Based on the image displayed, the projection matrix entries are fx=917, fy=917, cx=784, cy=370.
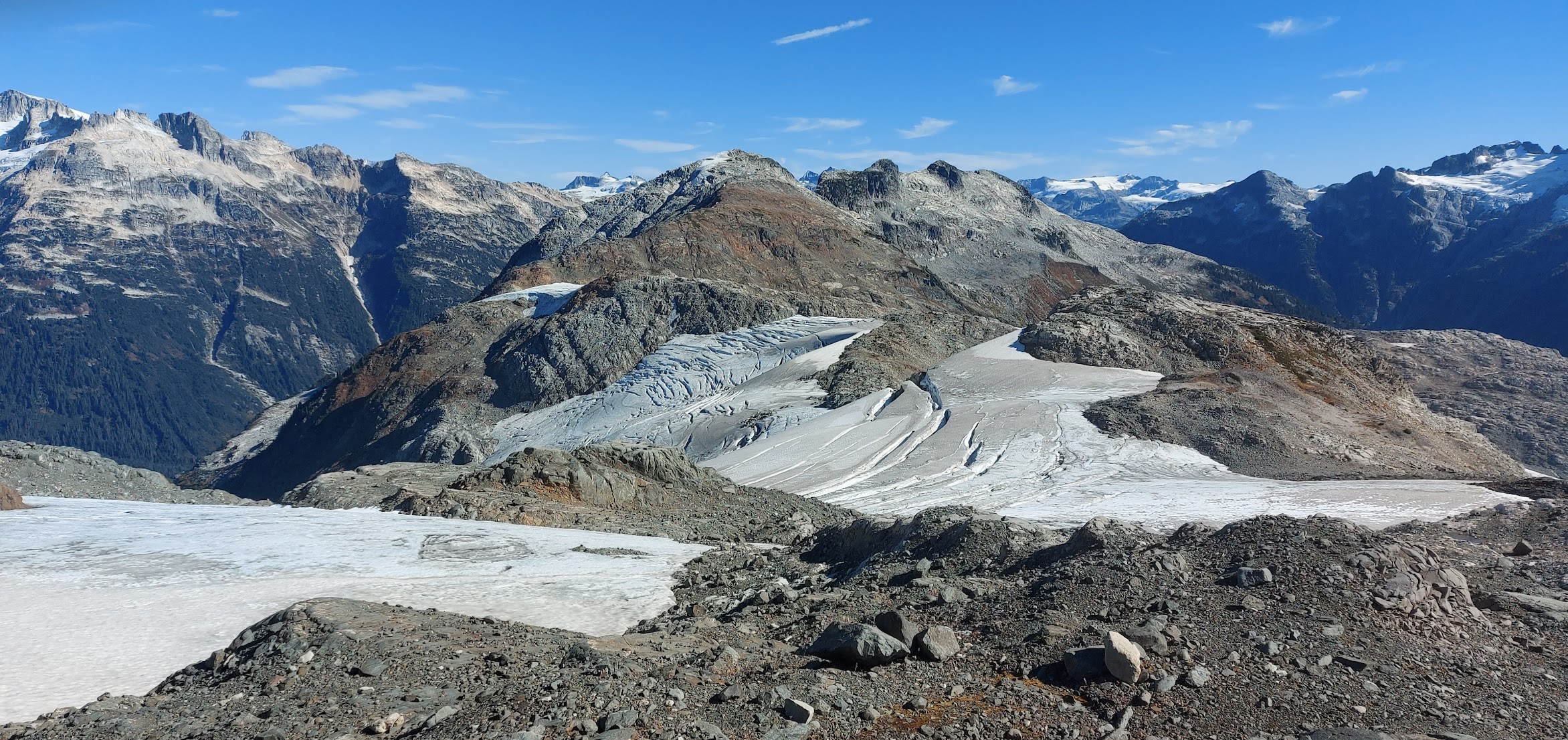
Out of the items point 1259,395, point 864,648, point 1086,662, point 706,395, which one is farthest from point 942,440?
point 1086,662

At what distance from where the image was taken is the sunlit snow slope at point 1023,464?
2391 cm

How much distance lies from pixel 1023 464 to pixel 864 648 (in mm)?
23573

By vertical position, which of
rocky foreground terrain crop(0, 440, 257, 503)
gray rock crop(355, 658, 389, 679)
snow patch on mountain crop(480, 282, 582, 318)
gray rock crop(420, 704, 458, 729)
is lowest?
gray rock crop(420, 704, 458, 729)

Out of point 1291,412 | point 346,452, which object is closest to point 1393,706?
point 1291,412

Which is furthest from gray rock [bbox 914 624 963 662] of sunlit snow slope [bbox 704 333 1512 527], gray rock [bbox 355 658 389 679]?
sunlit snow slope [bbox 704 333 1512 527]

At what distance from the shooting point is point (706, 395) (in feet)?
176

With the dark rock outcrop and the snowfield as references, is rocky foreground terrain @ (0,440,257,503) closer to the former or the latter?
the snowfield

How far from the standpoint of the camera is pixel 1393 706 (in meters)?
8.16

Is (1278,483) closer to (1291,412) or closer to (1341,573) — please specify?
(1291,412)

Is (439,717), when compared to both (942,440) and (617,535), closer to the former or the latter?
(617,535)

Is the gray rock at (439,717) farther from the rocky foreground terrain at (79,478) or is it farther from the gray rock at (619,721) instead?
the rocky foreground terrain at (79,478)

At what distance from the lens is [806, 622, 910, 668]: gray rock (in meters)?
9.34

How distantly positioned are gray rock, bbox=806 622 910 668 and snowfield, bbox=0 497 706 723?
169 inches

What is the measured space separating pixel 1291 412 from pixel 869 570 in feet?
92.8
